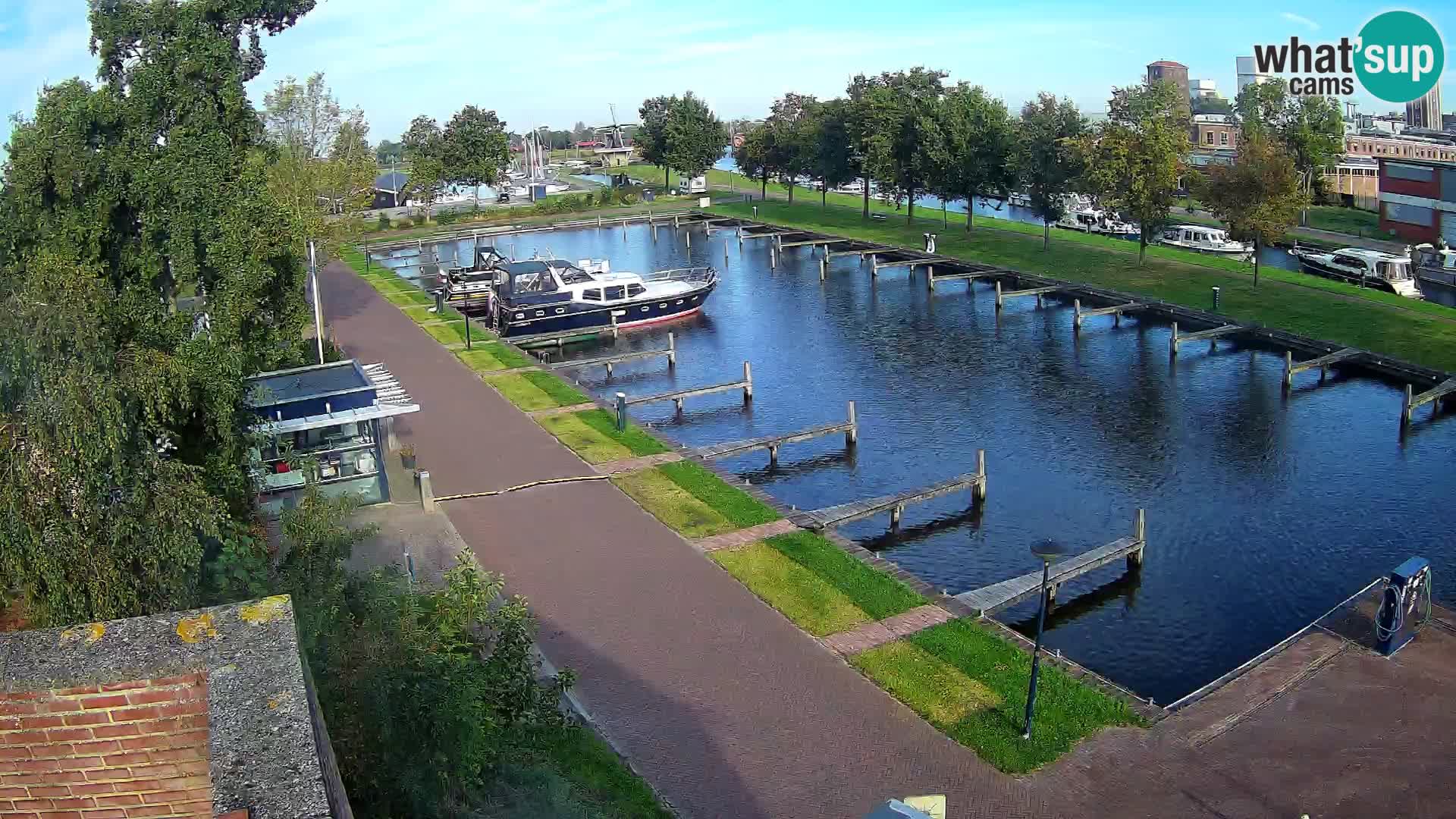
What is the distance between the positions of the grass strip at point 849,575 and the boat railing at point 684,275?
94.7 feet

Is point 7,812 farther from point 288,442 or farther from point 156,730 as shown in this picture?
point 288,442

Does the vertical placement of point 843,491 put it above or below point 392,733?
below

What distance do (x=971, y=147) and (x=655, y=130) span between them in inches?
1447

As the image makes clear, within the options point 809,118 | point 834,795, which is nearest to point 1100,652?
point 834,795

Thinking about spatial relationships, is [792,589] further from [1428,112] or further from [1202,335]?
[1428,112]

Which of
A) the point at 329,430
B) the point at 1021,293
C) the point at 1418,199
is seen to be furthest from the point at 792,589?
the point at 1418,199

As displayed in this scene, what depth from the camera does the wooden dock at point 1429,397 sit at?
31875 mm

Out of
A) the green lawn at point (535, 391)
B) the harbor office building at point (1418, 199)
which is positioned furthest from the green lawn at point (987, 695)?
the harbor office building at point (1418, 199)

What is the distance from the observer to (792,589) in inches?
832

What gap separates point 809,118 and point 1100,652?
65.6 m

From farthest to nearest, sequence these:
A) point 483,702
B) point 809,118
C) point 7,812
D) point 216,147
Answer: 1. point 809,118
2. point 216,147
3. point 483,702
4. point 7,812

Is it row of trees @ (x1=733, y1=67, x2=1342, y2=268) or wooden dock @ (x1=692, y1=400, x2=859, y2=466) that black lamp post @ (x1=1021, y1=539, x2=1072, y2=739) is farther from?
row of trees @ (x1=733, y1=67, x2=1342, y2=268)

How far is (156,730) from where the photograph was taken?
21.7ft

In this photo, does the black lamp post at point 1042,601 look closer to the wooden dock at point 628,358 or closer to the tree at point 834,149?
the wooden dock at point 628,358
